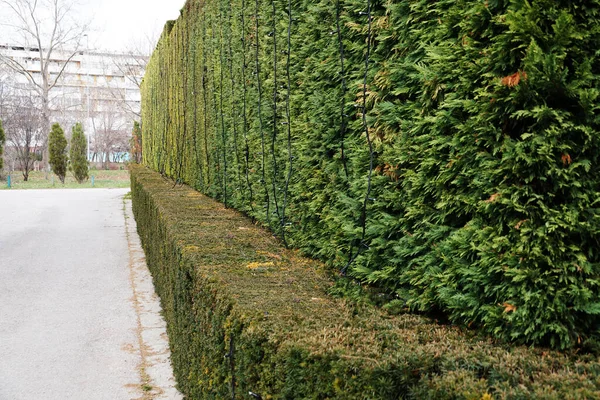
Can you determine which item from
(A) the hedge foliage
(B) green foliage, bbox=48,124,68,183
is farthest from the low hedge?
(B) green foliage, bbox=48,124,68,183

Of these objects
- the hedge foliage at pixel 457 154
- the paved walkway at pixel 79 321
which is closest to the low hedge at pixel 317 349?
the hedge foliage at pixel 457 154

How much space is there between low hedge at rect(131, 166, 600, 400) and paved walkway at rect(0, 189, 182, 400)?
3.80ft

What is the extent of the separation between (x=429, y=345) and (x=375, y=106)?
1243mm

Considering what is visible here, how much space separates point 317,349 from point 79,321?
4844mm

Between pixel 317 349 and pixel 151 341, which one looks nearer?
pixel 317 349

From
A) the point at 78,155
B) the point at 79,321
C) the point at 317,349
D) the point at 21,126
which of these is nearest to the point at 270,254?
→ the point at 317,349

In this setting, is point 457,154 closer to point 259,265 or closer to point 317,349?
point 317,349

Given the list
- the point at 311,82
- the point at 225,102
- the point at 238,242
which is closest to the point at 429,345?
the point at 311,82

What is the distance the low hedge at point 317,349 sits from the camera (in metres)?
1.59

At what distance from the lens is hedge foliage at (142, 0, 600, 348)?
1760 mm

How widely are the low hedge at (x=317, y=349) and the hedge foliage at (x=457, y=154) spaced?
0.18m

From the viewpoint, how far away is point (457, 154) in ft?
6.79

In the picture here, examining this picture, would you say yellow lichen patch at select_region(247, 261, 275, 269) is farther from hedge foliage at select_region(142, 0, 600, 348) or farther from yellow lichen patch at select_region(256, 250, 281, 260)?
hedge foliage at select_region(142, 0, 600, 348)

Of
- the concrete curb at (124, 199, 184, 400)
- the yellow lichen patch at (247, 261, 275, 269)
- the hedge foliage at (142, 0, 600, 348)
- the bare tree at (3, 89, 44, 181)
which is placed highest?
the bare tree at (3, 89, 44, 181)
